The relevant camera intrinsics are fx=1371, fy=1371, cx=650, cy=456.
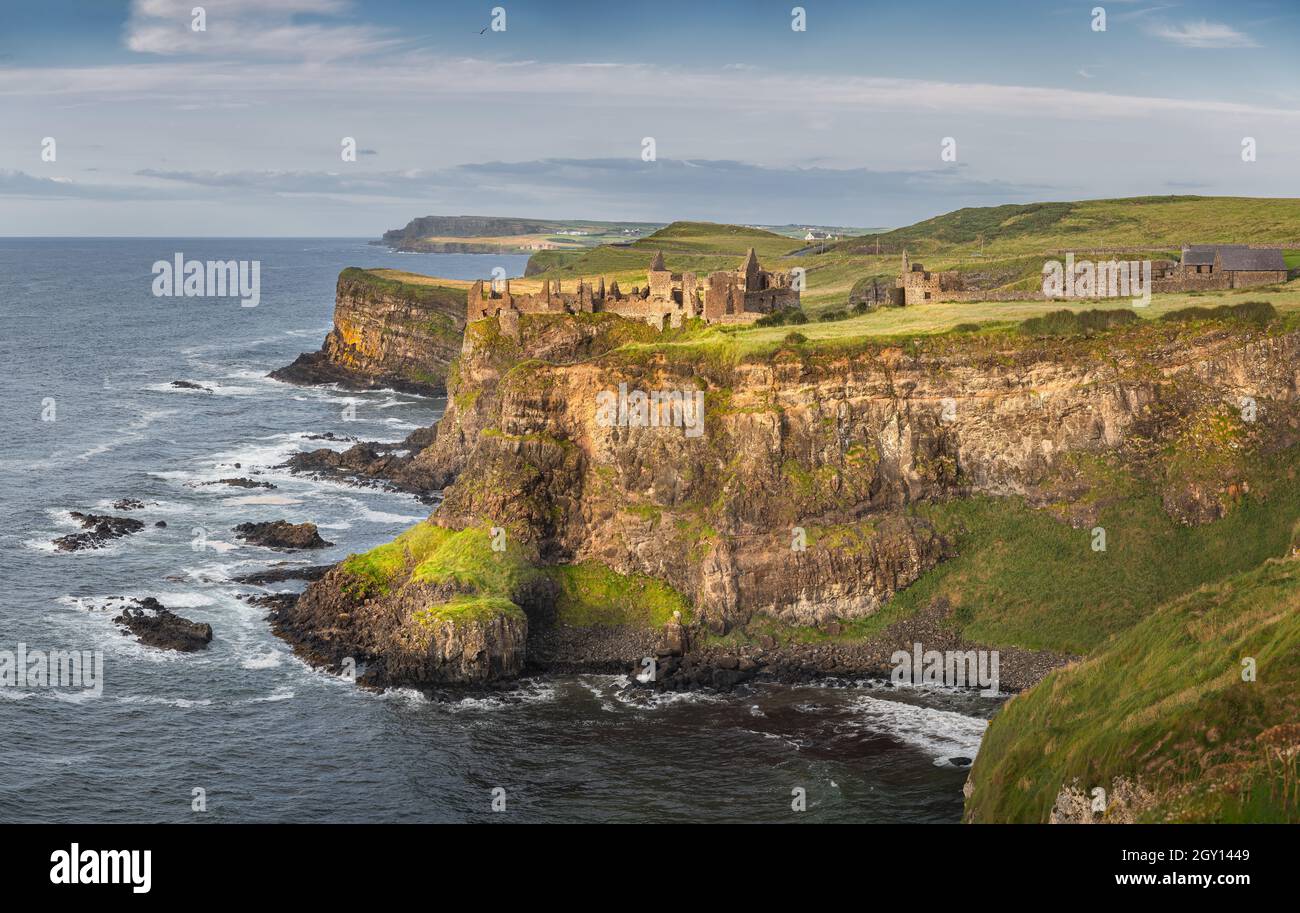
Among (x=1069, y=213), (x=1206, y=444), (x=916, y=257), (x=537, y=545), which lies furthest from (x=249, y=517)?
(x=1069, y=213)

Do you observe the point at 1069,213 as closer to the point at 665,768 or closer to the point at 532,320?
the point at 532,320

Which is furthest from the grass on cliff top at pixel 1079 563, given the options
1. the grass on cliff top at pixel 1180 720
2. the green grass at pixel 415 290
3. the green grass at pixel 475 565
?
the green grass at pixel 415 290

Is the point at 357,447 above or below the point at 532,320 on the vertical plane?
below

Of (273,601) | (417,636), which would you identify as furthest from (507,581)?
(273,601)

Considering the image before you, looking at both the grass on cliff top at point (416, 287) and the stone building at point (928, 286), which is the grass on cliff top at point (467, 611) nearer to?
the stone building at point (928, 286)

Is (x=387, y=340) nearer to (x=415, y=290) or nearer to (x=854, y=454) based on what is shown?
(x=415, y=290)
